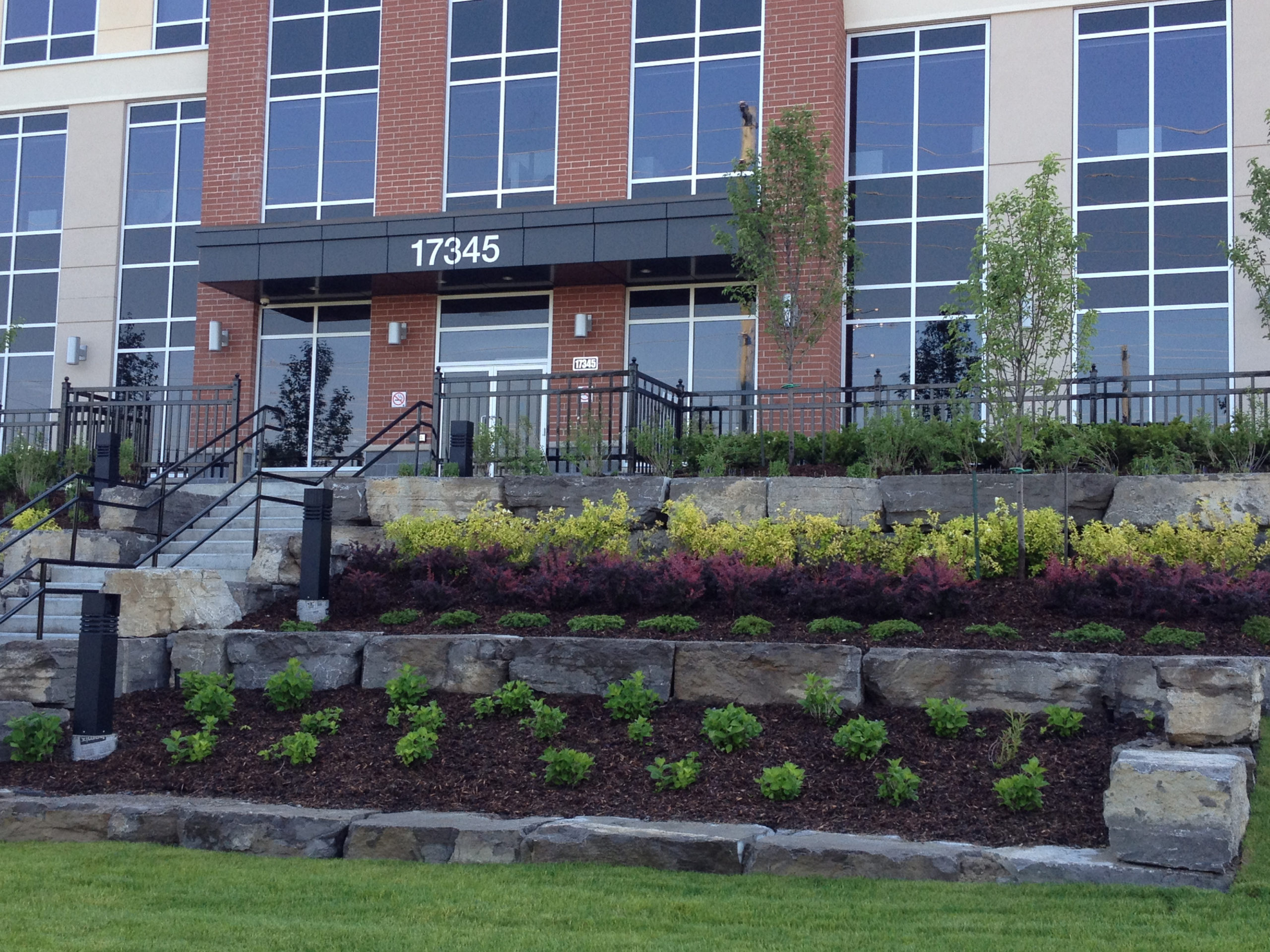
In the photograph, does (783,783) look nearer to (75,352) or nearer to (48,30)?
(75,352)

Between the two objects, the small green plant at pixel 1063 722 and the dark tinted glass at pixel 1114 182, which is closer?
the small green plant at pixel 1063 722

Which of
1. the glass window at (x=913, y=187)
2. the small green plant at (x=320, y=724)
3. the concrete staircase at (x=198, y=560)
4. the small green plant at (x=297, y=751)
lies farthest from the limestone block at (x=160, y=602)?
the glass window at (x=913, y=187)

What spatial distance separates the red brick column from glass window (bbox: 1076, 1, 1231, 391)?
639 centimetres

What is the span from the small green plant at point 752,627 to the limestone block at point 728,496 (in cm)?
225

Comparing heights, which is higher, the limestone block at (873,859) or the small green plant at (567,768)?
the small green plant at (567,768)

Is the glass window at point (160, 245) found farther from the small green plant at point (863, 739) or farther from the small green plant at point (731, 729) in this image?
the small green plant at point (863, 739)

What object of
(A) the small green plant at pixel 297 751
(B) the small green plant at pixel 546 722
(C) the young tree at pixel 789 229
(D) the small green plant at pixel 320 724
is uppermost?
(C) the young tree at pixel 789 229

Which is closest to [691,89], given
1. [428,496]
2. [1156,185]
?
[1156,185]

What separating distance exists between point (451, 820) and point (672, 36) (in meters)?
14.9

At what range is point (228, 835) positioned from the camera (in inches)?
267

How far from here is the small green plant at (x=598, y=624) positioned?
912 cm

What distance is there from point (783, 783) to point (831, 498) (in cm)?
464

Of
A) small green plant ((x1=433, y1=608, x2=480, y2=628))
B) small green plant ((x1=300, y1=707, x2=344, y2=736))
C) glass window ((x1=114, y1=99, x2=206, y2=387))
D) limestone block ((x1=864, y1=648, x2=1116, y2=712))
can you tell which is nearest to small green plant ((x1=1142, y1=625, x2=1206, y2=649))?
limestone block ((x1=864, y1=648, x2=1116, y2=712))

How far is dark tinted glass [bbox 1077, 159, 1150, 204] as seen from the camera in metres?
17.7
